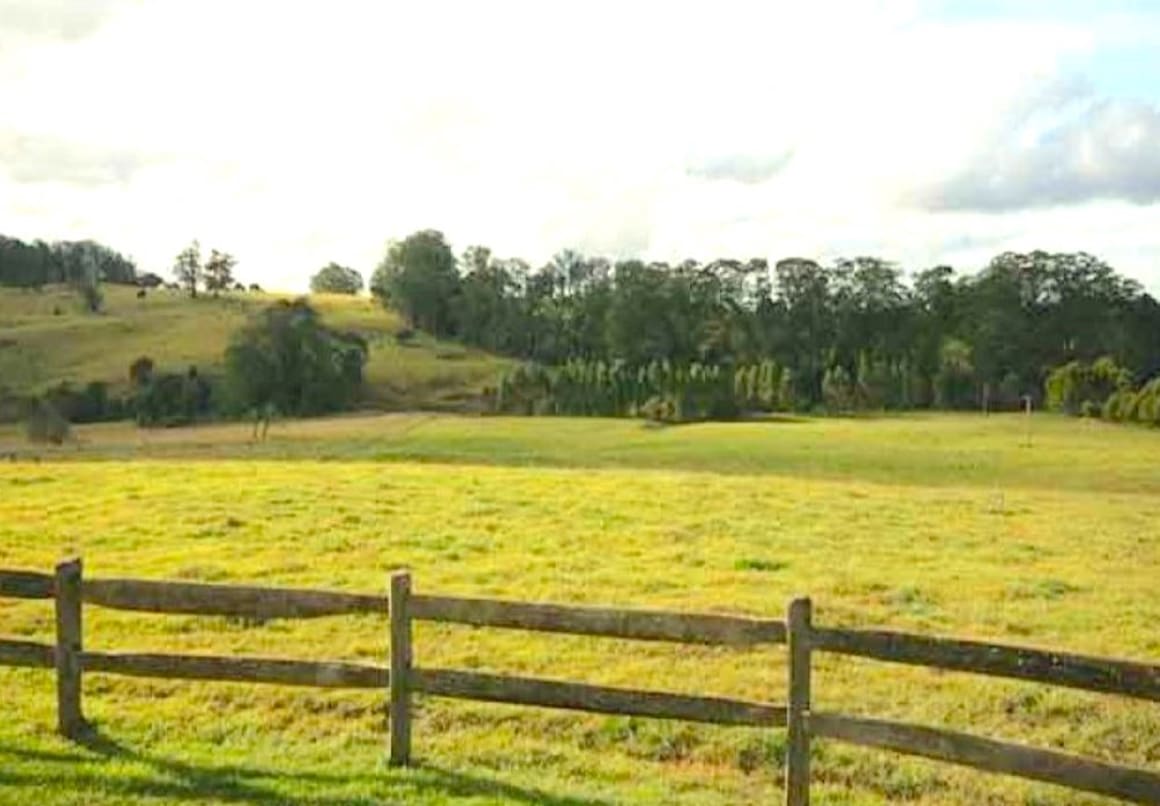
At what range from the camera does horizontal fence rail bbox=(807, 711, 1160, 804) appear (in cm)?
950

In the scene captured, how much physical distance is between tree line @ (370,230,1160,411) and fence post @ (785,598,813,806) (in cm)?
10070

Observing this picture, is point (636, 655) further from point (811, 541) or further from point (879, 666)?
point (811, 541)

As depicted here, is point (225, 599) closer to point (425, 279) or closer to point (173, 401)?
point (173, 401)

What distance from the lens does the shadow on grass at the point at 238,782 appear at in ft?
35.6

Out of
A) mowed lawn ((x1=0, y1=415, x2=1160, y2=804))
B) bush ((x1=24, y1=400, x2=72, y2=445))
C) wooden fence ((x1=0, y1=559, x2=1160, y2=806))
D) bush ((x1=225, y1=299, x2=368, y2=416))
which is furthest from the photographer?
bush ((x1=225, y1=299, x2=368, y2=416))

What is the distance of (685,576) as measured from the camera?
72.0 ft

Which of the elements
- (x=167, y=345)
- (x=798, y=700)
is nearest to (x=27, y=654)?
(x=798, y=700)

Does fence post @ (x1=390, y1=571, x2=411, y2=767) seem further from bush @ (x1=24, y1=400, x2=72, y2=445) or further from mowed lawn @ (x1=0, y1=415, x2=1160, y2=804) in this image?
bush @ (x1=24, y1=400, x2=72, y2=445)

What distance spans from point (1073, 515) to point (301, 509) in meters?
18.7

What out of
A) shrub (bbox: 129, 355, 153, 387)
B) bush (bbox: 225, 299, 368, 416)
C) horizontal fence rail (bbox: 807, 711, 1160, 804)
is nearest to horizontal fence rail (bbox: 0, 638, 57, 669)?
horizontal fence rail (bbox: 807, 711, 1160, 804)

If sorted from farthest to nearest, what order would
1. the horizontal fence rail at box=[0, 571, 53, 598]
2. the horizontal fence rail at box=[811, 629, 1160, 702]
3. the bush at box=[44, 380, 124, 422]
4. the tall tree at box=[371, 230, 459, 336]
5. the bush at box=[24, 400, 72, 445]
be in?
the tall tree at box=[371, 230, 459, 336], the bush at box=[44, 380, 124, 422], the bush at box=[24, 400, 72, 445], the horizontal fence rail at box=[0, 571, 53, 598], the horizontal fence rail at box=[811, 629, 1160, 702]

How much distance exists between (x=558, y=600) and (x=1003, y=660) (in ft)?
33.7

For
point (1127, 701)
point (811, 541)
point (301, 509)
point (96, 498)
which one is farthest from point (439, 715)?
point (96, 498)

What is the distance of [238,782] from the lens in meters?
11.2
